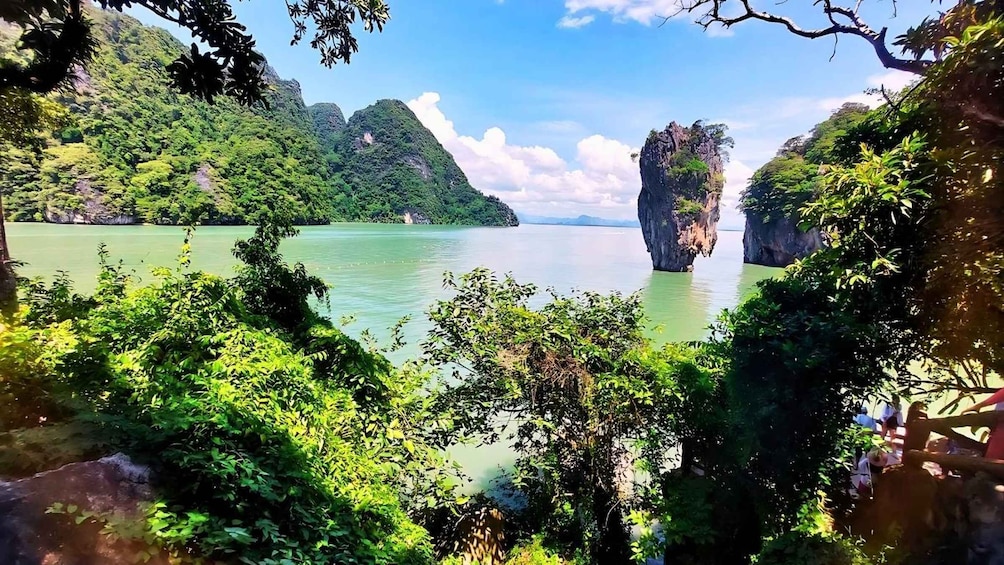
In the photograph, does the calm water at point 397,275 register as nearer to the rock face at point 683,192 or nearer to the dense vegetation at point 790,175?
the rock face at point 683,192

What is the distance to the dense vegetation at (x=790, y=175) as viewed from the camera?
31156 mm

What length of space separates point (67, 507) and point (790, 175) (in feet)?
133

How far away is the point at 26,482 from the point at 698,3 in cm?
560

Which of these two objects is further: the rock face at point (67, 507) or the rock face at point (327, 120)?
the rock face at point (327, 120)

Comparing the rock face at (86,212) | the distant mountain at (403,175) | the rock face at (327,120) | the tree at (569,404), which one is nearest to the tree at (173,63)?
the tree at (569,404)

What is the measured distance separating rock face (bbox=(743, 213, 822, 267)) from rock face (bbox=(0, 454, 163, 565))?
36246 mm

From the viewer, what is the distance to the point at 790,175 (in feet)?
108

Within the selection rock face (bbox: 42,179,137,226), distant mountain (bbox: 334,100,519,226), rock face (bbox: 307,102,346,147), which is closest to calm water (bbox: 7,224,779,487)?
rock face (bbox: 42,179,137,226)

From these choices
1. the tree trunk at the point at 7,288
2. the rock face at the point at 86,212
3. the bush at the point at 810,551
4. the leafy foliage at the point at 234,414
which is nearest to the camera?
the leafy foliage at the point at 234,414

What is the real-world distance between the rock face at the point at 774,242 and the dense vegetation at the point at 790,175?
81 centimetres

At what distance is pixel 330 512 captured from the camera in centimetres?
253

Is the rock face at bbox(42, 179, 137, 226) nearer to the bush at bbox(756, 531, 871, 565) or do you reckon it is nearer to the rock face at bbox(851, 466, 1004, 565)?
the bush at bbox(756, 531, 871, 565)

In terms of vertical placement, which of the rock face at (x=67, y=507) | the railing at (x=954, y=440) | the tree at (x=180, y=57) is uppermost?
the tree at (x=180, y=57)

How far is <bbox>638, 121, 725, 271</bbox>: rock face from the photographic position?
32.1 m
